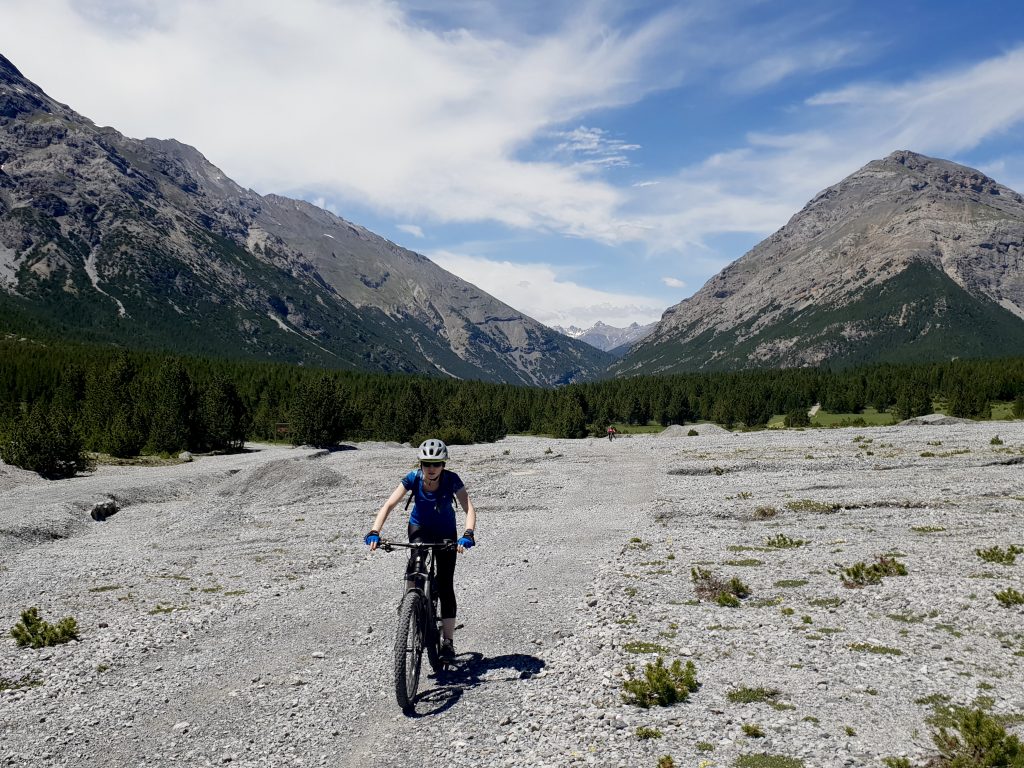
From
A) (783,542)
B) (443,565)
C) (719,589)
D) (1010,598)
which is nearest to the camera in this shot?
(443,565)

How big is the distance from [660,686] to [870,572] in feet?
33.1

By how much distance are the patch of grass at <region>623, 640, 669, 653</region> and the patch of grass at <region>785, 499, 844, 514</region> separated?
21.9m

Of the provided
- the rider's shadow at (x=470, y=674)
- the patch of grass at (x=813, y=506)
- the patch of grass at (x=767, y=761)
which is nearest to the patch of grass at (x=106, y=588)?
the rider's shadow at (x=470, y=674)

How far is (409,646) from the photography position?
9.99 m

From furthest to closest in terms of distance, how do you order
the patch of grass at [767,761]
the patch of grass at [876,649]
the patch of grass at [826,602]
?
the patch of grass at [826,602]
the patch of grass at [876,649]
the patch of grass at [767,761]

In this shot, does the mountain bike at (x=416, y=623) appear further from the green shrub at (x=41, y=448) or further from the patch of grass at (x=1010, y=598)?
the green shrub at (x=41, y=448)

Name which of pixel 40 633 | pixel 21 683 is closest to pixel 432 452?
pixel 21 683

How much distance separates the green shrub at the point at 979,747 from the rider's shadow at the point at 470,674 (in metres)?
6.32

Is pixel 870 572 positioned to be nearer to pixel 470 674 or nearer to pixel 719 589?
pixel 719 589

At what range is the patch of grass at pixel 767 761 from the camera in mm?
7359

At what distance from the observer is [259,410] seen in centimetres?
10350

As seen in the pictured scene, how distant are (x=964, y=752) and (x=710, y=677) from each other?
12.7 ft

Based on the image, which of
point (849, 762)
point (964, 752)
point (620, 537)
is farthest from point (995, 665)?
point (620, 537)

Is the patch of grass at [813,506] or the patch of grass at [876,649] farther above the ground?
the patch of grass at [876,649]
